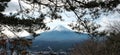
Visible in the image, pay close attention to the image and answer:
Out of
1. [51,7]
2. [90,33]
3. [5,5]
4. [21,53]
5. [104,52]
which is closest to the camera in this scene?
[21,53]

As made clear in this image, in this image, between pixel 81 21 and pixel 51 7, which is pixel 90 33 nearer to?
pixel 81 21

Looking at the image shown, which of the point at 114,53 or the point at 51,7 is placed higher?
the point at 51,7

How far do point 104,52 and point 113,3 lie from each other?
22.2 feet

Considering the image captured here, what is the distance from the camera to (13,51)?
7652mm

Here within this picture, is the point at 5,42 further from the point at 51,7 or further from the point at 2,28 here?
the point at 2,28

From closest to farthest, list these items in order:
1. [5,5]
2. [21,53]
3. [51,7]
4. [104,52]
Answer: [21,53], [51,7], [5,5], [104,52]

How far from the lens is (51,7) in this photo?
10203 millimetres

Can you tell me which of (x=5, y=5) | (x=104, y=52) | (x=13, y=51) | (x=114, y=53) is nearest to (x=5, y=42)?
(x=13, y=51)

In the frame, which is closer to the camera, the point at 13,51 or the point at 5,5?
the point at 13,51

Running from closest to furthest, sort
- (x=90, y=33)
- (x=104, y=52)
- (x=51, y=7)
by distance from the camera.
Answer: (x=90, y=33)
(x=51, y=7)
(x=104, y=52)

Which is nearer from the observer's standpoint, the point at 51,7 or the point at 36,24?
the point at 51,7

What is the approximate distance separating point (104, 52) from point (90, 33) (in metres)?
7.11

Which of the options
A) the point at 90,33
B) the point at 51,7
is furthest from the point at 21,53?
the point at 51,7

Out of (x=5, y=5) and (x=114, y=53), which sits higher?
(x=5, y=5)
